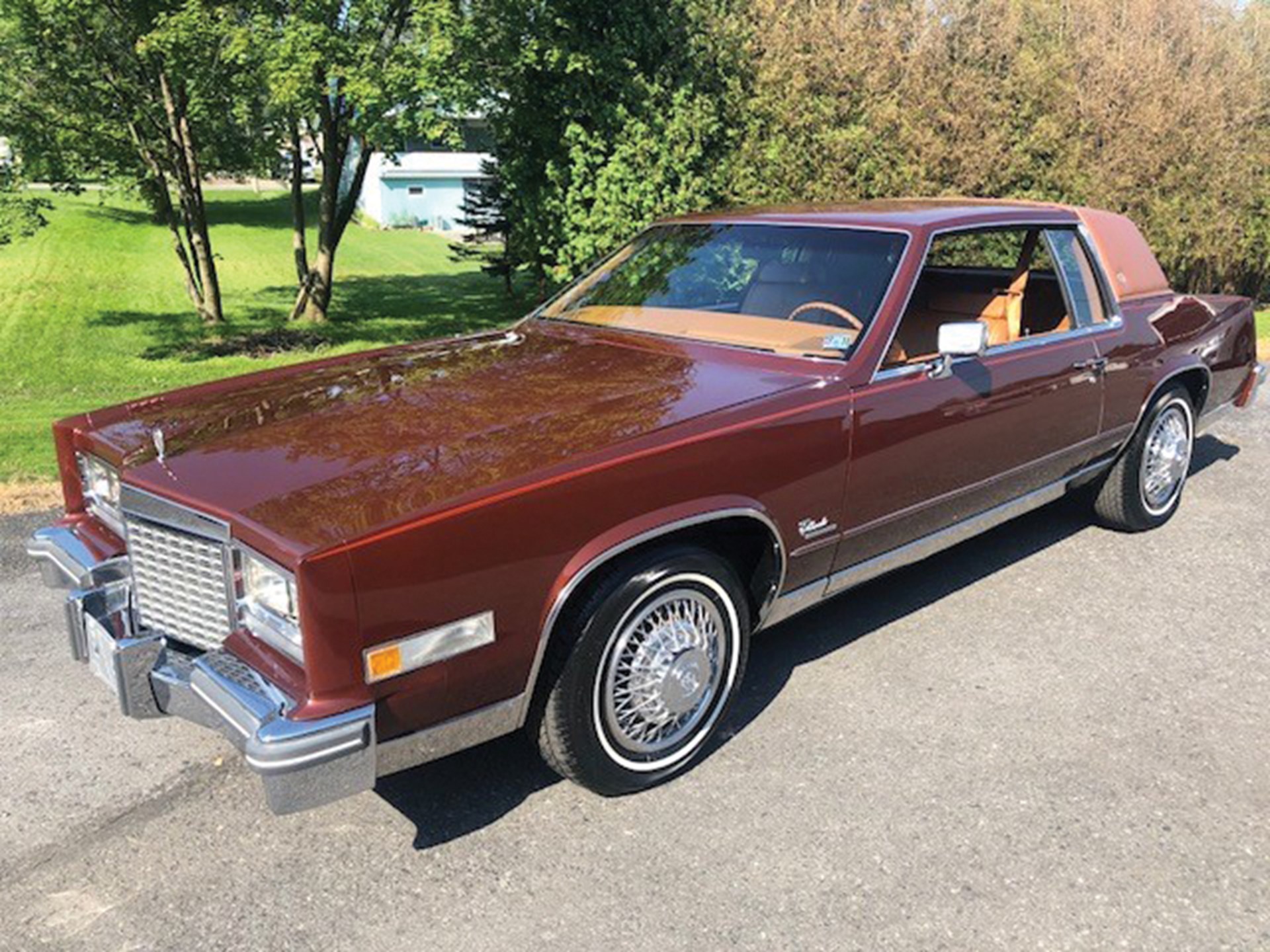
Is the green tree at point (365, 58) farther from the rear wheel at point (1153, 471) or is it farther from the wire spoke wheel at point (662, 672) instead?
the wire spoke wheel at point (662, 672)

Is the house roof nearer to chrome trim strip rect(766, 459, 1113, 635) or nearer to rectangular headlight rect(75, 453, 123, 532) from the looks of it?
chrome trim strip rect(766, 459, 1113, 635)

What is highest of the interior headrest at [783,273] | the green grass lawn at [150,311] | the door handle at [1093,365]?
the interior headrest at [783,273]

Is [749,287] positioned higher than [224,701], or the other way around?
[749,287]

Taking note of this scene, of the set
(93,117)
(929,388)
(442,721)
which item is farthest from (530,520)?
(93,117)

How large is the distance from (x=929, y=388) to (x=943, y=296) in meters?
1.53

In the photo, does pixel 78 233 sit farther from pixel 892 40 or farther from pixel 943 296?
pixel 943 296

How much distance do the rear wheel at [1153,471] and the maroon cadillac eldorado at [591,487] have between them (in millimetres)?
245

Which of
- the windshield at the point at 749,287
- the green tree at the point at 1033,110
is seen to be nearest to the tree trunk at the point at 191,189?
the green tree at the point at 1033,110

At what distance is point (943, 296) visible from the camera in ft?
17.0

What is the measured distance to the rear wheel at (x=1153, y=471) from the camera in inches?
207

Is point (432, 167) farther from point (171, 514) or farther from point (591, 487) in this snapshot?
point (591, 487)

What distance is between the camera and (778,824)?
3.04m

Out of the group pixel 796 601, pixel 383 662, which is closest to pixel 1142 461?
pixel 796 601

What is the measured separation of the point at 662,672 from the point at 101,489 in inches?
77.1
